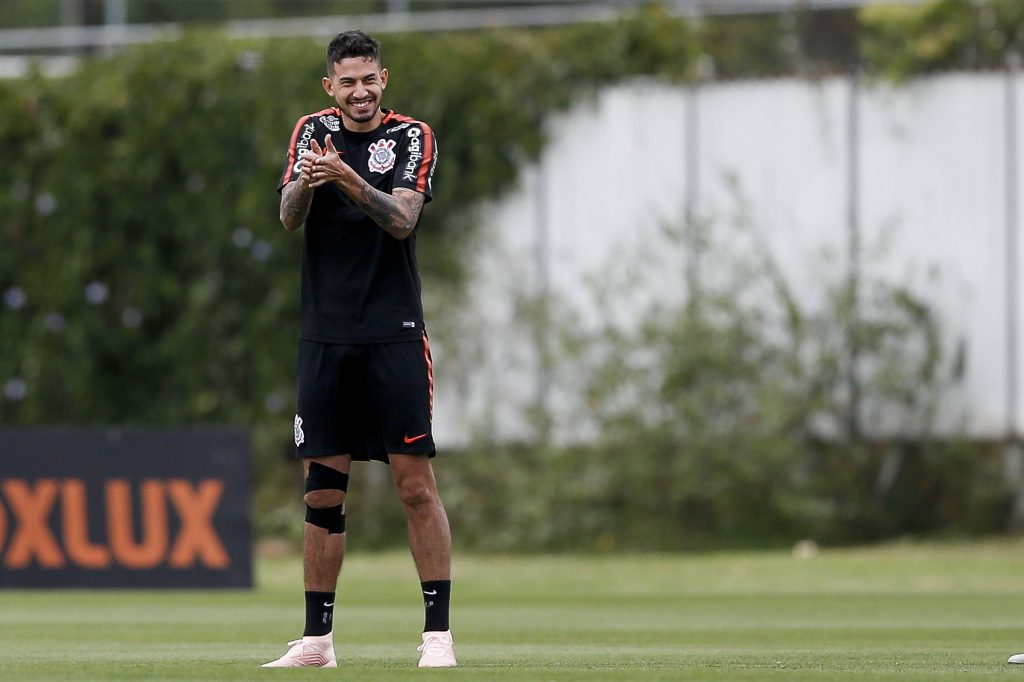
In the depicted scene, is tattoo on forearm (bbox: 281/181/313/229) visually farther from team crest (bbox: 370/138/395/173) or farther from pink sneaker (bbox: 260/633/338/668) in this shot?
pink sneaker (bbox: 260/633/338/668)

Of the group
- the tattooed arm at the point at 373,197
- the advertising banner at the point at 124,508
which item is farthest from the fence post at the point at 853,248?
the tattooed arm at the point at 373,197

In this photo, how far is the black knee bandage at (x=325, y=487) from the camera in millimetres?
6617

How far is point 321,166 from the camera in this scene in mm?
6262

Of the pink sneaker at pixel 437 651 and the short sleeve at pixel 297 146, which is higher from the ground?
the short sleeve at pixel 297 146

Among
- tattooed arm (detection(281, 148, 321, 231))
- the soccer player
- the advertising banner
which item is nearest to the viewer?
tattooed arm (detection(281, 148, 321, 231))

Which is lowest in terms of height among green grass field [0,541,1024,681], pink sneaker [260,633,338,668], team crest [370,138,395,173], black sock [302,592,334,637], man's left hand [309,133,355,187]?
green grass field [0,541,1024,681]

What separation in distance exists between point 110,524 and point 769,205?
586 cm

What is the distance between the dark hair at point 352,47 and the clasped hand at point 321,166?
0.34 meters

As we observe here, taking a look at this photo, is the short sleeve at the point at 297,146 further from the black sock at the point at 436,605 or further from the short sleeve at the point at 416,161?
the black sock at the point at 436,605

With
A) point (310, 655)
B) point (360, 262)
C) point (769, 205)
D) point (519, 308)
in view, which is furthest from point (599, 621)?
point (519, 308)

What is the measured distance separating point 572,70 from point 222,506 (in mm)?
5389

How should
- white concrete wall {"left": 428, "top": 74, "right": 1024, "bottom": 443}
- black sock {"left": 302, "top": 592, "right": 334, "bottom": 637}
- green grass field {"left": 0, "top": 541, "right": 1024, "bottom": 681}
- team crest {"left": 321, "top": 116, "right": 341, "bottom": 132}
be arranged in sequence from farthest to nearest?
white concrete wall {"left": 428, "top": 74, "right": 1024, "bottom": 443} < team crest {"left": 321, "top": 116, "right": 341, "bottom": 132} < black sock {"left": 302, "top": 592, "right": 334, "bottom": 637} < green grass field {"left": 0, "top": 541, "right": 1024, "bottom": 681}

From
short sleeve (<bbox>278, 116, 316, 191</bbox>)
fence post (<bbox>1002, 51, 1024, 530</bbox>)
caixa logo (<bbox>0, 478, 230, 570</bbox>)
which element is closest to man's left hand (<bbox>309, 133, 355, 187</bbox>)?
short sleeve (<bbox>278, 116, 316, 191</bbox>)

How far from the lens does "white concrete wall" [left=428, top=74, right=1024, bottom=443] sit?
14.8 meters
